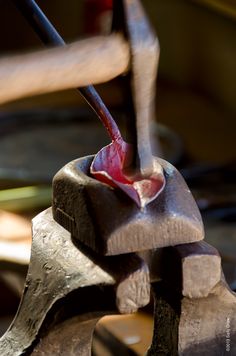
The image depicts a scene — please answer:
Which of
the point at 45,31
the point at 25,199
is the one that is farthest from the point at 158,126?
the point at 45,31

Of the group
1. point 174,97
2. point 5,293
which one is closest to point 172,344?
point 5,293

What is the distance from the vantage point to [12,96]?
2.03 ft

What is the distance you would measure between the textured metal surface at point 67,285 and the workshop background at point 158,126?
42 centimetres

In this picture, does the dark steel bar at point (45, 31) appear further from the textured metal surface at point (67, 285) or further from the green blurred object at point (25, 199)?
the green blurred object at point (25, 199)

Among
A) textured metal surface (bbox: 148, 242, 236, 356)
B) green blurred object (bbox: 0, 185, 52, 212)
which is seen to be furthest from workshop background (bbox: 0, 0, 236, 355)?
textured metal surface (bbox: 148, 242, 236, 356)

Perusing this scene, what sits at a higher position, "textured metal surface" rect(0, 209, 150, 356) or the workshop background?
"textured metal surface" rect(0, 209, 150, 356)

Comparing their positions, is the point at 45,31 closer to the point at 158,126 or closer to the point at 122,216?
the point at 122,216

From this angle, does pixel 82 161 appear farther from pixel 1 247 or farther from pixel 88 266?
pixel 1 247

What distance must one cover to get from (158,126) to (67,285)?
1248 mm

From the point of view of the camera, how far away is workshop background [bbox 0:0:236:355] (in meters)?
1.49

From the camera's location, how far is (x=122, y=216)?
2.26 ft

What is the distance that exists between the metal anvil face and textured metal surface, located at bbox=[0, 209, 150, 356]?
15mm

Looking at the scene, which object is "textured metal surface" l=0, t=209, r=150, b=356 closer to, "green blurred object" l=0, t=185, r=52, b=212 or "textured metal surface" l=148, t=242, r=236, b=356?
"textured metal surface" l=148, t=242, r=236, b=356

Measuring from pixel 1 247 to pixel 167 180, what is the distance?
2.38ft
